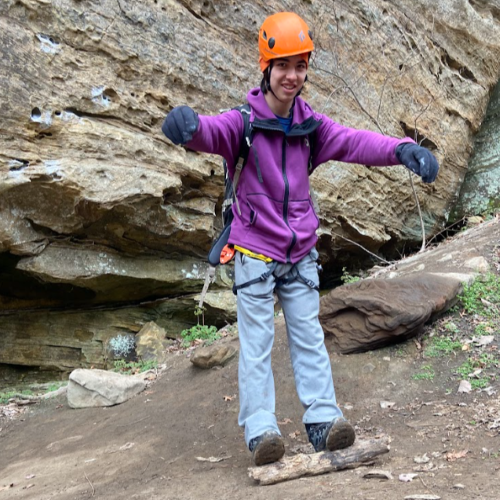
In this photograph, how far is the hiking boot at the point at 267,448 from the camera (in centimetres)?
260

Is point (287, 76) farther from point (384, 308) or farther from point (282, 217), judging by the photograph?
point (384, 308)

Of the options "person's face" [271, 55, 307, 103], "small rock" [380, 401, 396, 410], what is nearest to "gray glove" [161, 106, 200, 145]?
"person's face" [271, 55, 307, 103]

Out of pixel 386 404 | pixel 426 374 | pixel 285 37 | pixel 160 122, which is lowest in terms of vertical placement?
pixel 386 404

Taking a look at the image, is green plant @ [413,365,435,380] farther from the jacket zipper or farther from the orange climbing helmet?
the orange climbing helmet

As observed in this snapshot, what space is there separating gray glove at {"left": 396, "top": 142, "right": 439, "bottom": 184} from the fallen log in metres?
1.40

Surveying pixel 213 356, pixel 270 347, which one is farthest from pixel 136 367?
pixel 270 347

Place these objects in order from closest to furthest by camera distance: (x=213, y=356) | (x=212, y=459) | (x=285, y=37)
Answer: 1. (x=285, y=37)
2. (x=212, y=459)
3. (x=213, y=356)

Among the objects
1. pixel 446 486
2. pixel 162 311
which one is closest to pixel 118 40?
pixel 162 311

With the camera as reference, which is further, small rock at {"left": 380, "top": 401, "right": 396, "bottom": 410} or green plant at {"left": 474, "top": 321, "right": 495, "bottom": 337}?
green plant at {"left": 474, "top": 321, "right": 495, "bottom": 337}

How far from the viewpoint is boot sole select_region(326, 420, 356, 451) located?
8.64 feet

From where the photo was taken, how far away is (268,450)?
8.54 feet

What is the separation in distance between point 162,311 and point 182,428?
4.50 m

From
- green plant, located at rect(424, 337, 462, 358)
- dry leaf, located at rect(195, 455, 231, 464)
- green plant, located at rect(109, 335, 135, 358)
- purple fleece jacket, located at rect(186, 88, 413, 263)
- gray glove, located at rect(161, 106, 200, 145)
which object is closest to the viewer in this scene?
gray glove, located at rect(161, 106, 200, 145)

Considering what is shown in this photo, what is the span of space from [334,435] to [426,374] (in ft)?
5.00
